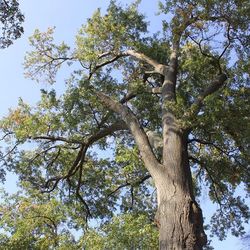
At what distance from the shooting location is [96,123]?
1140 cm

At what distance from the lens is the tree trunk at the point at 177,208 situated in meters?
5.72

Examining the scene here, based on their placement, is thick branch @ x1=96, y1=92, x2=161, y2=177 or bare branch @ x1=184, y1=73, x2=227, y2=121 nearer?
thick branch @ x1=96, y1=92, x2=161, y2=177

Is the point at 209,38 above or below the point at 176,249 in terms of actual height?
above

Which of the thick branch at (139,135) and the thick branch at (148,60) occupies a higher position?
the thick branch at (148,60)

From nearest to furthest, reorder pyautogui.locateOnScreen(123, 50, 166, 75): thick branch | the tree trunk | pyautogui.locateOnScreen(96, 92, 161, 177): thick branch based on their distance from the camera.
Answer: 1. the tree trunk
2. pyautogui.locateOnScreen(96, 92, 161, 177): thick branch
3. pyautogui.locateOnScreen(123, 50, 166, 75): thick branch

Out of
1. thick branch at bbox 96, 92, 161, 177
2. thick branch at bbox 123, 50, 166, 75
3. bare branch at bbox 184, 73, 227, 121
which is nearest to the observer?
thick branch at bbox 96, 92, 161, 177

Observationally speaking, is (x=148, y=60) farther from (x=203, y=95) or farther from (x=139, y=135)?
(x=139, y=135)

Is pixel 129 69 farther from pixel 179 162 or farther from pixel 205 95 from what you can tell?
pixel 179 162

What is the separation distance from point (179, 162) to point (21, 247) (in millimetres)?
7085

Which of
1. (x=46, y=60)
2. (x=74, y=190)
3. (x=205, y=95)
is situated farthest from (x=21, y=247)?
(x=205, y=95)

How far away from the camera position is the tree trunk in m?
5.72

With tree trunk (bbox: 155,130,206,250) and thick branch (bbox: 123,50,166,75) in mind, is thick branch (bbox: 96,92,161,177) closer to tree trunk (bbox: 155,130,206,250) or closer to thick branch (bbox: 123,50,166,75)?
tree trunk (bbox: 155,130,206,250)

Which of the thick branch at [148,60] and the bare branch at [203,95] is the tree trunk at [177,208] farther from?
the thick branch at [148,60]

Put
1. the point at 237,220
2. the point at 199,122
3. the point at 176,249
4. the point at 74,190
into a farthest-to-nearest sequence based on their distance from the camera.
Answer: the point at 74,190 → the point at 237,220 → the point at 199,122 → the point at 176,249
